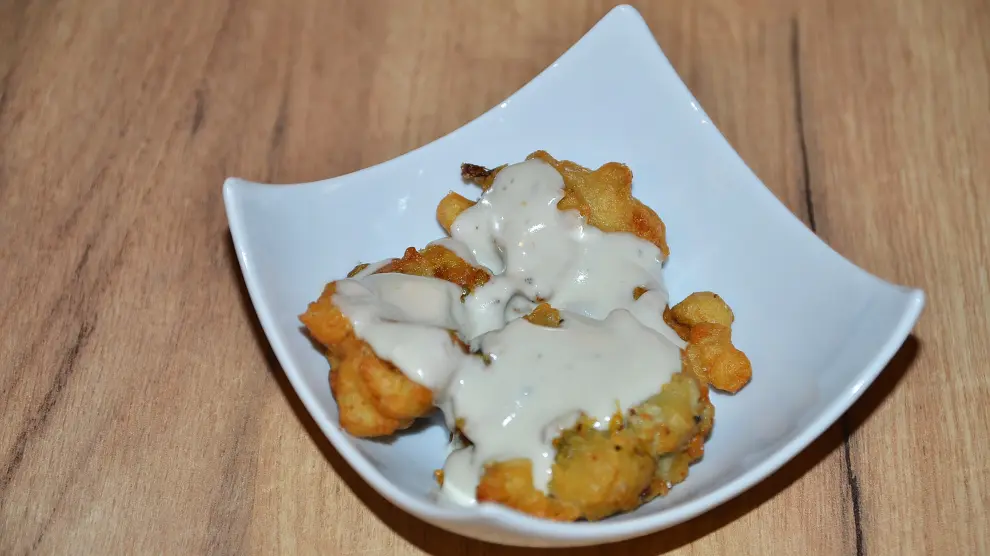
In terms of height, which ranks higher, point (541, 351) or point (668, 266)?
point (541, 351)

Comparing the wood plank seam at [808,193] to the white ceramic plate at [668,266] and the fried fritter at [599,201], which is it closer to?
the white ceramic plate at [668,266]

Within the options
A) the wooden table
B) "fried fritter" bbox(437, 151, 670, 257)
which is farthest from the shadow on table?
"fried fritter" bbox(437, 151, 670, 257)

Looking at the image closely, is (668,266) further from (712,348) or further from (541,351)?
(541,351)

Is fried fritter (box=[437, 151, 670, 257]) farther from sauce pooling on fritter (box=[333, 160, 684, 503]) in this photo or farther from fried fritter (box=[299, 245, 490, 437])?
fried fritter (box=[299, 245, 490, 437])

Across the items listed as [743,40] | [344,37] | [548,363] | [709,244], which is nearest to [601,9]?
[743,40]

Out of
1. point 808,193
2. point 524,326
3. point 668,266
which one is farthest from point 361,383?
point 808,193

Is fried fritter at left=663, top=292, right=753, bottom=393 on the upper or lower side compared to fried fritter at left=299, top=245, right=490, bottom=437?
lower
